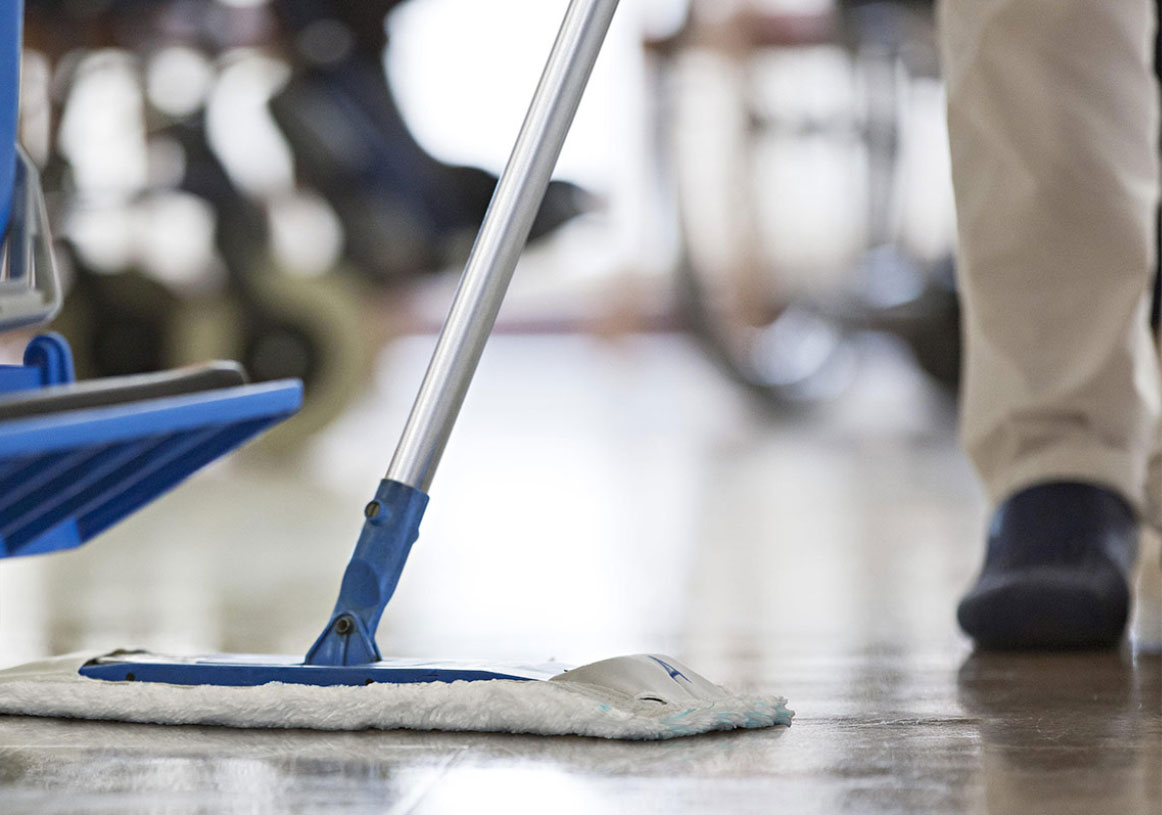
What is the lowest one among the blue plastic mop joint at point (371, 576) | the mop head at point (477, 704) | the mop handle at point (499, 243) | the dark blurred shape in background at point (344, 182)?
the mop head at point (477, 704)

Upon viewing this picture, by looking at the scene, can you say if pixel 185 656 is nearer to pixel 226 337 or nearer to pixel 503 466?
pixel 503 466

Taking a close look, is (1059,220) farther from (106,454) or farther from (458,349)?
(106,454)

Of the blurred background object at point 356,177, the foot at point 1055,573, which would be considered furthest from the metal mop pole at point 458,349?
the blurred background object at point 356,177

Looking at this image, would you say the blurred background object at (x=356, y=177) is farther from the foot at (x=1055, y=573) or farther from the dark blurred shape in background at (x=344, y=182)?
the foot at (x=1055, y=573)

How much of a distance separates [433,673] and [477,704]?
0.04 meters

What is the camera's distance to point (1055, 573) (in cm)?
85

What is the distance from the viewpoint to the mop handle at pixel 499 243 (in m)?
0.62

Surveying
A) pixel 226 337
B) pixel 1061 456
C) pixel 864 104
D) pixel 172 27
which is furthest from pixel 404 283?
pixel 1061 456

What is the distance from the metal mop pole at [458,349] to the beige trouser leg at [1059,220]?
37cm

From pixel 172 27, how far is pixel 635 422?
1.25 metres

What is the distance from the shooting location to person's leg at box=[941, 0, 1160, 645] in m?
0.94

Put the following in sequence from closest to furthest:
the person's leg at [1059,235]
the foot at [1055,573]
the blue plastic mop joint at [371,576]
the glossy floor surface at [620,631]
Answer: the glossy floor surface at [620,631] → the blue plastic mop joint at [371,576] → the foot at [1055,573] → the person's leg at [1059,235]

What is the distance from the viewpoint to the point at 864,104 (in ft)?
11.1

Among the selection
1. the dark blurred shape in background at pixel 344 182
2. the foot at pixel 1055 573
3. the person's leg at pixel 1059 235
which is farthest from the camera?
the dark blurred shape in background at pixel 344 182
